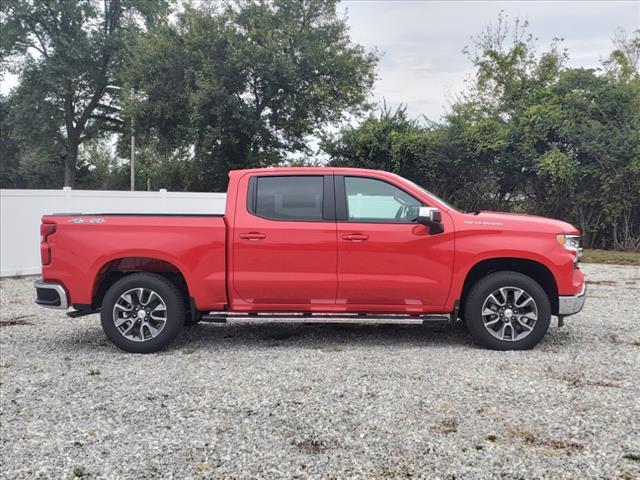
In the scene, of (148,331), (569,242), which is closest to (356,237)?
(569,242)

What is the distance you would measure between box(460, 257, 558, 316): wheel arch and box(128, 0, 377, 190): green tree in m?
19.1

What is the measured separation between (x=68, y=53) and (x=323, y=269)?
3034 centimetres

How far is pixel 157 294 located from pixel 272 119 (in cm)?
2159

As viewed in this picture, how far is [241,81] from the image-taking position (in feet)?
81.0

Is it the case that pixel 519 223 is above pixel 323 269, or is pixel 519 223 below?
above

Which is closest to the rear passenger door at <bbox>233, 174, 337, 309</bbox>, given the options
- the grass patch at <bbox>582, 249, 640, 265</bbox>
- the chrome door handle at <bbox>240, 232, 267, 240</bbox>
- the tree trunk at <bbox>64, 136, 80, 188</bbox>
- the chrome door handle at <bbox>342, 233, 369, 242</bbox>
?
the chrome door handle at <bbox>240, 232, 267, 240</bbox>

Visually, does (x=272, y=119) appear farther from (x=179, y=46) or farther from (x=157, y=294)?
(x=157, y=294)

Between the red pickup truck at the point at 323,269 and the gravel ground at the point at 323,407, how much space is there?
379 mm

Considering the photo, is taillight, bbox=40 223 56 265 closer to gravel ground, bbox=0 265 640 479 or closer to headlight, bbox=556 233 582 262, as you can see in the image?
gravel ground, bbox=0 265 640 479

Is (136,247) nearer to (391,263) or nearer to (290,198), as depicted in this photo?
(290,198)

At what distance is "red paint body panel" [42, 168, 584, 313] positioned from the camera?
5.56 meters

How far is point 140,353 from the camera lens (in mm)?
5617

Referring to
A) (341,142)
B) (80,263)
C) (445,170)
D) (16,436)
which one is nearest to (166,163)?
(341,142)

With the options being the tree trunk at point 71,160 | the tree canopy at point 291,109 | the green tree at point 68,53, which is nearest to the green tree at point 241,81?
the tree canopy at point 291,109
